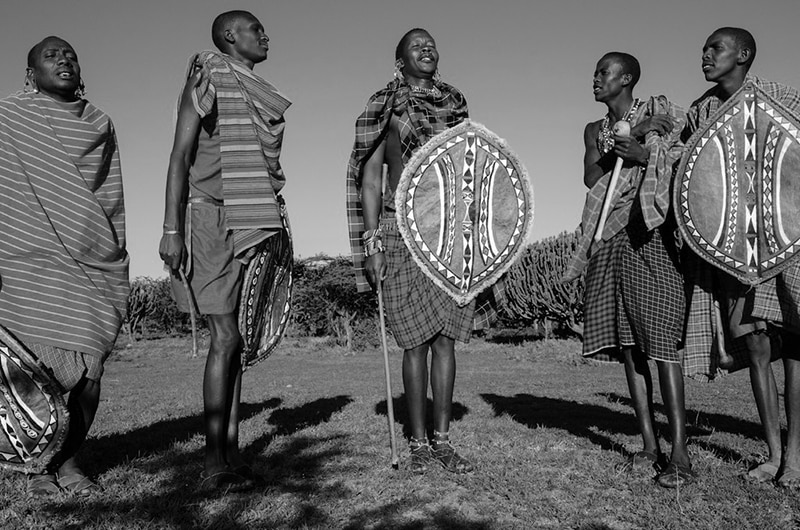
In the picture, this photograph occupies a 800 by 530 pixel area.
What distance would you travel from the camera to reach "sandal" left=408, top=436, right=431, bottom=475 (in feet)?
13.2

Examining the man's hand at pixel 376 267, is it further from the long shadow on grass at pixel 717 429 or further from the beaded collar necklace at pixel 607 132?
the long shadow on grass at pixel 717 429

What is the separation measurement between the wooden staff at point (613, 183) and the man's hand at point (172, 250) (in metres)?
2.52

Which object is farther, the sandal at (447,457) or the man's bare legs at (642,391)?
the man's bare legs at (642,391)

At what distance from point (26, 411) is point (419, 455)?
7.12 feet

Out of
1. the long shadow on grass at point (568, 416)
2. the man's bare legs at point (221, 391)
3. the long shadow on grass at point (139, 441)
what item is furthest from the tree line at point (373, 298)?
the man's bare legs at point (221, 391)

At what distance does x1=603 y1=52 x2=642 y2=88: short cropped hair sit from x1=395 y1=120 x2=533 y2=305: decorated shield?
34.9 inches

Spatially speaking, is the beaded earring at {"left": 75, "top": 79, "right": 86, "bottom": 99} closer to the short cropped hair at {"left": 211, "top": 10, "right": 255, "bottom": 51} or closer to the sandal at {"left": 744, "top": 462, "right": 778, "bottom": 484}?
the short cropped hair at {"left": 211, "top": 10, "right": 255, "bottom": 51}

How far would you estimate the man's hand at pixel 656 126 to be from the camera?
13.5 feet

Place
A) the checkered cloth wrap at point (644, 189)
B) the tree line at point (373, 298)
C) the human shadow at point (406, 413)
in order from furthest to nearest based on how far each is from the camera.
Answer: the tree line at point (373, 298) < the human shadow at point (406, 413) < the checkered cloth wrap at point (644, 189)

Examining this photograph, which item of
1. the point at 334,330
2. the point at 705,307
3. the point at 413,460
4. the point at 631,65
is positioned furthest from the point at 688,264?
the point at 334,330

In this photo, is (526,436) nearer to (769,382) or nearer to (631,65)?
(769,382)

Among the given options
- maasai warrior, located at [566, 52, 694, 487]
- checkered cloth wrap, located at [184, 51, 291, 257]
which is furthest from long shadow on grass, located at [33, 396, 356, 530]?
maasai warrior, located at [566, 52, 694, 487]

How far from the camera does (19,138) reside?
3758 millimetres

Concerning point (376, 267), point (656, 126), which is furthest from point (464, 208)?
point (656, 126)
